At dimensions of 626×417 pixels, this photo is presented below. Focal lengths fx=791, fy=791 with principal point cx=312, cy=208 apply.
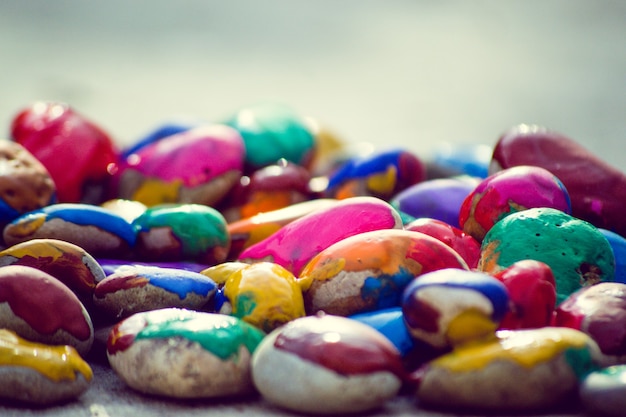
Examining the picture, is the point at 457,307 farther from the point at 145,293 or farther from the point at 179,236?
the point at 179,236

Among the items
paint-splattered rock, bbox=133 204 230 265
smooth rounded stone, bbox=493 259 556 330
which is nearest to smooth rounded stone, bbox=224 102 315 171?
paint-splattered rock, bbox=133 204 230 265

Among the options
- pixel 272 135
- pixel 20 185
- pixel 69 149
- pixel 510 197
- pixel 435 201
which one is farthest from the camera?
pixel 272 135

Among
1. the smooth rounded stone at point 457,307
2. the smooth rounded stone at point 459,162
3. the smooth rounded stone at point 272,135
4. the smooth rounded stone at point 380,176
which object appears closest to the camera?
the smooth rounded stone at point 457,307

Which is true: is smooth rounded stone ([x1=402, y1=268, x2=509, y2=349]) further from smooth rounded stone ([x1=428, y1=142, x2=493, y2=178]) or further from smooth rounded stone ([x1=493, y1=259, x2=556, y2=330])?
smooth rounded stone ([x1=428, y1=142, x2=493, y2=178])

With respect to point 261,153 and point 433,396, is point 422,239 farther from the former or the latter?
point 261,153

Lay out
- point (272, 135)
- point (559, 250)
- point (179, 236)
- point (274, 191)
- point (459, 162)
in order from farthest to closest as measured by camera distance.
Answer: point (459, 162), point (272, 135), point (274, 191), point (179, 236), point (559, 250)

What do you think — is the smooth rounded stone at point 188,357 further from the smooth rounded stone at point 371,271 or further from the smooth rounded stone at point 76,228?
the smooth rounded stone at point 76,228

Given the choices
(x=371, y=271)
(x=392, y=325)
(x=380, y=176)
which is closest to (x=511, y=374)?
(x=392, y=325)

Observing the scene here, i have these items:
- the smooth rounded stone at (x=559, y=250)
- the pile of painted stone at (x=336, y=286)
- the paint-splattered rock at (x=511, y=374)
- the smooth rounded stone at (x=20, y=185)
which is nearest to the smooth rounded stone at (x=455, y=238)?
the pile of painted stone at (x=336, y=286)
